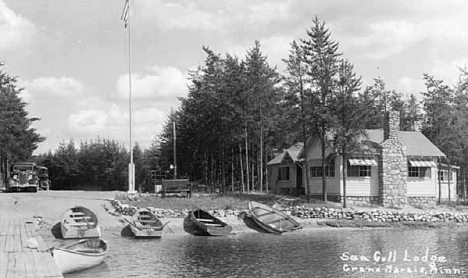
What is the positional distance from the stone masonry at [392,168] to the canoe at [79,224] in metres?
19.6

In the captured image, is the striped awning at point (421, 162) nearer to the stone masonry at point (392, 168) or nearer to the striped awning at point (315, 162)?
the stone masonry at point (392, 168)

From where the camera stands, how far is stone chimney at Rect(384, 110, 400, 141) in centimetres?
3975

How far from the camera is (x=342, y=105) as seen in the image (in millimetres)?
37875

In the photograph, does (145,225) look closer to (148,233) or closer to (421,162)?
(148,233)

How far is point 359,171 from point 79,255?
82.9ft

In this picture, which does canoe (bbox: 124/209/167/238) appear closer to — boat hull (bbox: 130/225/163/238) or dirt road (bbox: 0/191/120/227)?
boat hull (bbox: 130/225/163/238)

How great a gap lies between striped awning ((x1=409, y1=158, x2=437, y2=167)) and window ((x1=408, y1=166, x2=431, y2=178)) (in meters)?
0.43

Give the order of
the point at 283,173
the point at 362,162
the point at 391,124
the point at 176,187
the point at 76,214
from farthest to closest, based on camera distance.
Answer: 1. the point at 283,173
2. the point at 391,124
3. the point at 362,162
4. the point at 176,187
5. the point at 76,214

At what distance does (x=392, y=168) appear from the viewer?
130 feet

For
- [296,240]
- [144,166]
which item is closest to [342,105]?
[296,240]

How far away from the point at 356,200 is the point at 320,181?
309 cm

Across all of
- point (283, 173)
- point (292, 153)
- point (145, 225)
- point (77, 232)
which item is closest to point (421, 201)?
point (292, 153)

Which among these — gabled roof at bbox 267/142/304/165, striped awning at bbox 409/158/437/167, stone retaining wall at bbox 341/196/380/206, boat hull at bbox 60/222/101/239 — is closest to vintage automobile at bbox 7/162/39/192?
gabled roof at bbox 267/142/304/165

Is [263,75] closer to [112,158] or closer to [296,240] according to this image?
[296,240]
